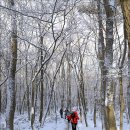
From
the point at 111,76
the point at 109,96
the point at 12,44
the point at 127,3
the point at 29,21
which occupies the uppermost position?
the point at 29,21

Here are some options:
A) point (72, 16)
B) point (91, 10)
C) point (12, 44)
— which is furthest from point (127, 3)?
point (72, 16)

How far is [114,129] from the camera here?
26.9ft

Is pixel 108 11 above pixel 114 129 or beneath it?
above

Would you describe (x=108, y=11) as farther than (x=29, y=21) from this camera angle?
No

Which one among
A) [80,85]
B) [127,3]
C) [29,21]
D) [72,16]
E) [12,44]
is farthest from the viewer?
[80,85]

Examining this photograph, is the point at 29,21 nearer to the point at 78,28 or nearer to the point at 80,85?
the point at 78,28

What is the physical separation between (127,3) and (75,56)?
2757cm

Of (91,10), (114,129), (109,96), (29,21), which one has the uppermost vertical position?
(91,10)

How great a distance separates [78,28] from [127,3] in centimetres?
1659

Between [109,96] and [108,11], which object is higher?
[108,11]

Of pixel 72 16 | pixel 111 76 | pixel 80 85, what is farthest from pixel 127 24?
pixel 80 85

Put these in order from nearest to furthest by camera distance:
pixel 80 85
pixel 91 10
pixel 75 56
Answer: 1. pixel 91 10
2. pixel 80 85
3. pixel 75 56

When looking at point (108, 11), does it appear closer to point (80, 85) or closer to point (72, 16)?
point (72, 16)

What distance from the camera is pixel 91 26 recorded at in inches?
792
